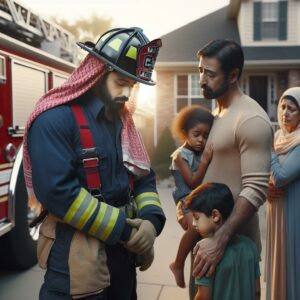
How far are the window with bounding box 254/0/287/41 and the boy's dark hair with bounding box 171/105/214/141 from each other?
12.6 meters

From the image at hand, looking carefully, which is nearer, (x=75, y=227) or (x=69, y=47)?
(x=75, y=227)

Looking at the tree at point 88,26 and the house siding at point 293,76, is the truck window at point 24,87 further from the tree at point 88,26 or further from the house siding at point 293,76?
the tree at point 88,26

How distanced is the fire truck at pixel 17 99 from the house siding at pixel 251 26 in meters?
10.8

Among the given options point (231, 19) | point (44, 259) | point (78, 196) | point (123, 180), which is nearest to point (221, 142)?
point (123, 180)

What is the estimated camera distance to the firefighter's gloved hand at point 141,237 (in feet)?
5.77

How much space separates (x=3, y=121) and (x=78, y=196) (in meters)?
2.40

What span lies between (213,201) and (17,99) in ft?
8.87

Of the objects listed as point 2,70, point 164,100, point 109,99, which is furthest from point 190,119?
point 164,100

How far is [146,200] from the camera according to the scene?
203 cm

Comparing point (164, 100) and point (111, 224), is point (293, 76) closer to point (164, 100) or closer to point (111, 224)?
point (164, 100)

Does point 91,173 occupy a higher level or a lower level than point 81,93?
lower

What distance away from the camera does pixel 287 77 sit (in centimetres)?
1375

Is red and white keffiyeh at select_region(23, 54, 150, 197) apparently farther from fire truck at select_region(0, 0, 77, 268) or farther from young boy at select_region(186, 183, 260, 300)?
fire truck at select_region(0, 0, 77, 268)

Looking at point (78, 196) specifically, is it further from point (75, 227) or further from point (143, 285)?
point (143, 285)
